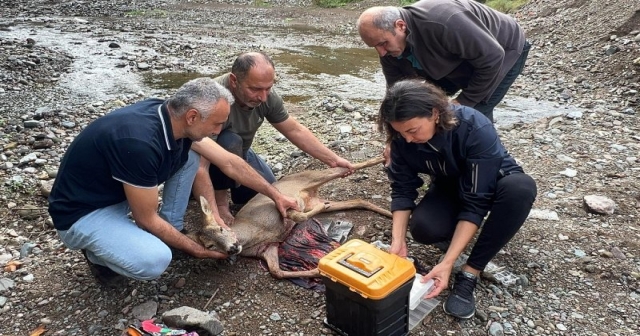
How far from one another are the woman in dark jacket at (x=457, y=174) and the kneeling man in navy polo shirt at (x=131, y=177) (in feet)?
3.50

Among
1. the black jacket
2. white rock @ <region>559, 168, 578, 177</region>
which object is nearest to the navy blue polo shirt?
the black jacket

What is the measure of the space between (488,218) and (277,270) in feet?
4.62

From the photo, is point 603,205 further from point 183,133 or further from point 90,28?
point 90,28

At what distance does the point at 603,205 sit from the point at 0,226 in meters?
4.74

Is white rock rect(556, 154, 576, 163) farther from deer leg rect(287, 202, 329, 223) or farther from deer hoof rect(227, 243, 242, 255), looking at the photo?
deer hoof rect(227, 243, 242, 255)

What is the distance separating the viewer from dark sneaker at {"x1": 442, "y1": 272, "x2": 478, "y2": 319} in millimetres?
3203

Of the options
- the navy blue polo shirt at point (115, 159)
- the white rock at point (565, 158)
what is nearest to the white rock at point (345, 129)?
the white rock at point (565, 158)

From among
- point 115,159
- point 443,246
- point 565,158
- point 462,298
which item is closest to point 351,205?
point 443,246

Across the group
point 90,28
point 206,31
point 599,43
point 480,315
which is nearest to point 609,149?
point 480,315

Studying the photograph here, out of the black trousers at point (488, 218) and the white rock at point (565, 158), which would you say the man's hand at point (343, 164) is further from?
the white rock at point (565, 158)

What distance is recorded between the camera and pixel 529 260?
3.73 m

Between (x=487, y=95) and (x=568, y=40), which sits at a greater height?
(x=487, y=95)

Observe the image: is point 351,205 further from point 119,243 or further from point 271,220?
point 119,243

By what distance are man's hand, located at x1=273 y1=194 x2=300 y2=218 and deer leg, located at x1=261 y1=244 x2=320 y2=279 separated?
32 cm
